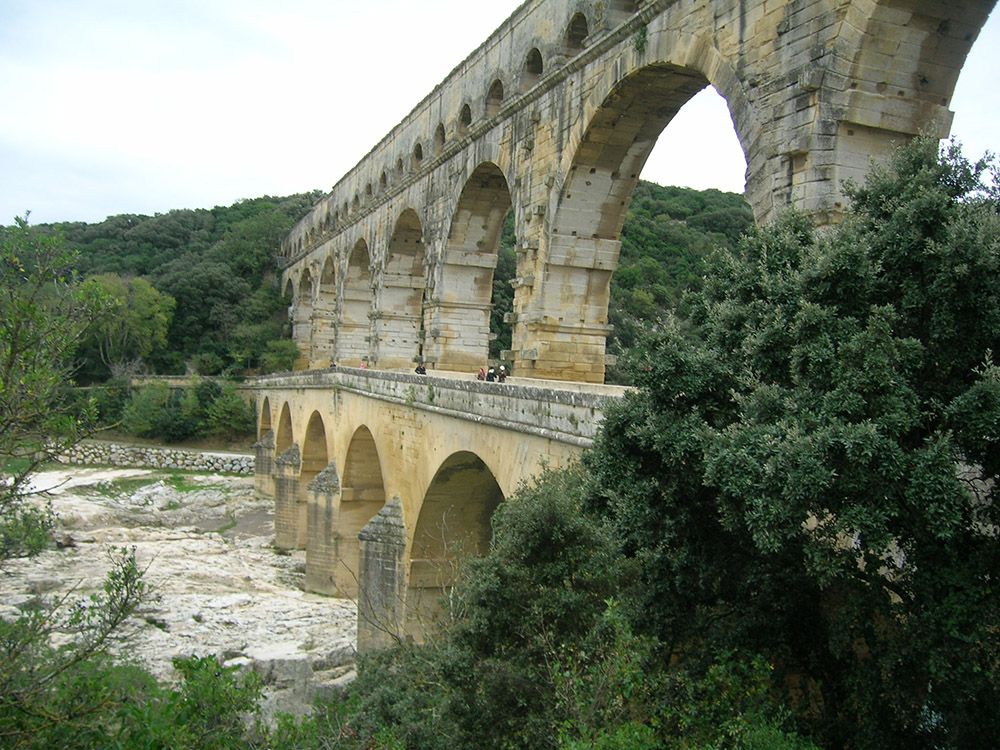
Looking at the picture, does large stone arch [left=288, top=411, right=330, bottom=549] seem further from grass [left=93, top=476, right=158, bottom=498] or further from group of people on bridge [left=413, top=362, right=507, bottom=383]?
grass [left=93, top=476, right=158, bottom=498]

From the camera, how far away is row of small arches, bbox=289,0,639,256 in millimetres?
13539

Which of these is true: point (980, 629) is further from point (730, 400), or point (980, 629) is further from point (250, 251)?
point (250, 251)

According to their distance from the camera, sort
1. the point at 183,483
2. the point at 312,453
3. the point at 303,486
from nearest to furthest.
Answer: the point at 303,486 → the point at 312,453 → the point at 183,483

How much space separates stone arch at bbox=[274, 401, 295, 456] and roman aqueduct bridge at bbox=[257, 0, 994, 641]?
3.30 m

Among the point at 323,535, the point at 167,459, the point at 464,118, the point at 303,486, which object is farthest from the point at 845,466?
the point at 167,459

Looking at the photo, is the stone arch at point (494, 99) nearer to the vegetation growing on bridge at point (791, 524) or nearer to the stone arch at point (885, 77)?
the stone arch at point (885, 77)

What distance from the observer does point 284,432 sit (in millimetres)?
31047

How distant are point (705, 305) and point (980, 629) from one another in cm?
276

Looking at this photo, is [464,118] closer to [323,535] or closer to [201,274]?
[323,535]

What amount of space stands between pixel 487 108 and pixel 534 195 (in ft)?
14.5

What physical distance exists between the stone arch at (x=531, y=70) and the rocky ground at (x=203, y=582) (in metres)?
9.91

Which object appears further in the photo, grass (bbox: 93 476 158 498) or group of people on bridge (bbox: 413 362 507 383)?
grass (bbox: 93 476 158 498)

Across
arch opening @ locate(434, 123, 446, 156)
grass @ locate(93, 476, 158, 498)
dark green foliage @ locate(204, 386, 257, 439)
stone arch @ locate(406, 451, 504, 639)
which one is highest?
arch opening @ locate(434, 123, 446, 156)

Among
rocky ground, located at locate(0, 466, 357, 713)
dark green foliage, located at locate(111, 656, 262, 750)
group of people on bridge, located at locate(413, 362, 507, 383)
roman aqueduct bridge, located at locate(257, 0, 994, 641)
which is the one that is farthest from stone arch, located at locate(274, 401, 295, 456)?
dark green foliage, located at locate(111, 656, 262, 750)
